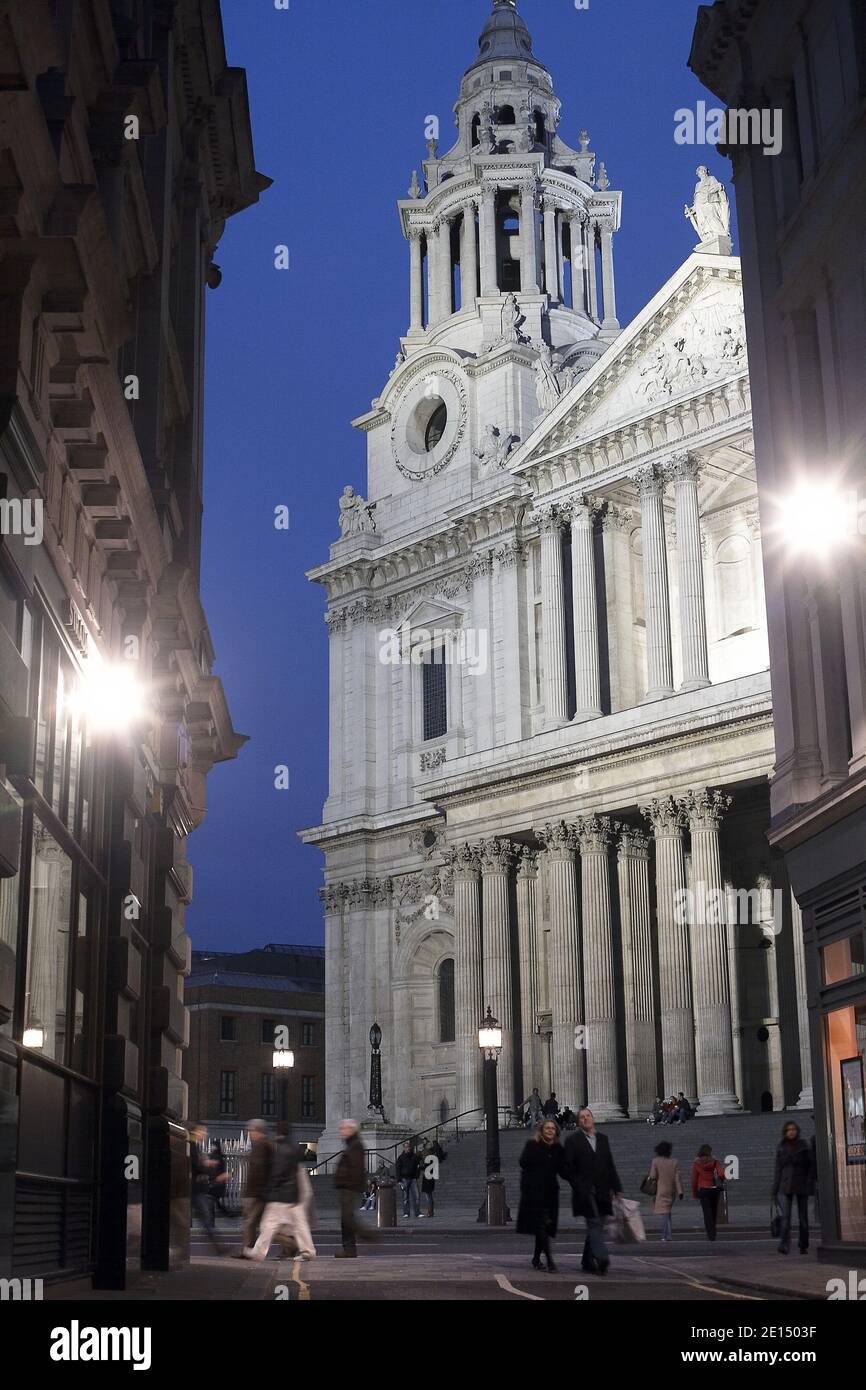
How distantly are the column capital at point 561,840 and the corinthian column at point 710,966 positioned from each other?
479cm

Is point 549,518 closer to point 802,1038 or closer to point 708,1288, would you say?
point 802,1038

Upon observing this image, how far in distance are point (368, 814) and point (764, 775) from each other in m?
21.0

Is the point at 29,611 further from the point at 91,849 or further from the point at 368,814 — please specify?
the point at 368,814

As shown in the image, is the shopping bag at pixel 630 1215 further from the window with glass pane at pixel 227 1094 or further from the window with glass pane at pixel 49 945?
the window with glass pane at pixel 227 1094

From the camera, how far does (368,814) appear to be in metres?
63.3

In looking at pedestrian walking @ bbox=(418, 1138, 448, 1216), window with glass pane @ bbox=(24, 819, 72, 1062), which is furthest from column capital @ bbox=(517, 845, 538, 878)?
window with glass pane @ bbox=(24, 819, 72, 1062)

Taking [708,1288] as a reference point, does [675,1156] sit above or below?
above

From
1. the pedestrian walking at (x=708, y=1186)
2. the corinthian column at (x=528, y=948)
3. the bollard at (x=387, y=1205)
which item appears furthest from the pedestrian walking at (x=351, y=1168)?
the corinthian column at (x=528, y=948)

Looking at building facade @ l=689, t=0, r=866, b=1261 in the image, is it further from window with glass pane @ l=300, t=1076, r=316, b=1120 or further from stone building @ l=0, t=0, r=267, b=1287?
window with glass pane @ l=300, t=1076, r=316, b=1120

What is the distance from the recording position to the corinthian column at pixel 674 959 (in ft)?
154

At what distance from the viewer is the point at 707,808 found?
154 ft

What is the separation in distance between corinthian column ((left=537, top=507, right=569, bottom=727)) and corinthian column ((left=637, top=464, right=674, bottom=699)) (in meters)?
3.21

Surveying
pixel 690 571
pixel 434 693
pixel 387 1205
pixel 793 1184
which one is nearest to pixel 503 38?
pixel 434 693

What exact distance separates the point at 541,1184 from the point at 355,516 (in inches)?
1935
